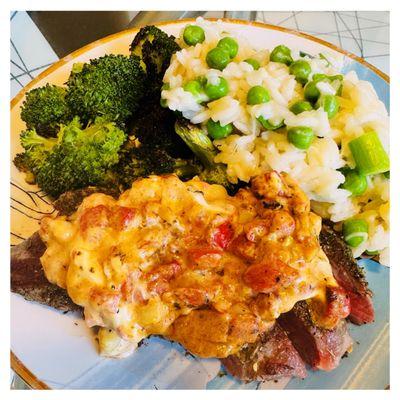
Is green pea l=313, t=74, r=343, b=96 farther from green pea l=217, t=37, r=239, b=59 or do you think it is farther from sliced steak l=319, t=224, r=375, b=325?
sliced steak l=319, t=224, r=375, b=325

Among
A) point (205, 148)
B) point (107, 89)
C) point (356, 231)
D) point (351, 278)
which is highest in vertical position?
point (107, 89)

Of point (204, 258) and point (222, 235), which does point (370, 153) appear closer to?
point (222, 235)

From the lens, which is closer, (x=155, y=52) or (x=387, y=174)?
(x=387, y=174)

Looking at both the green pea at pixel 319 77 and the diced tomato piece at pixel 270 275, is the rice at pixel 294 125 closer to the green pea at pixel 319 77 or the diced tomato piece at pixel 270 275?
the green pea at pixel 319 77

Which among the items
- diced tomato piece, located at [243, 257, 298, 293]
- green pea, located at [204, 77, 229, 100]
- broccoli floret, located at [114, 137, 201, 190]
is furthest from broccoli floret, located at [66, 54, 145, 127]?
diced tomato piece, located at [243, 257, 298, 293]

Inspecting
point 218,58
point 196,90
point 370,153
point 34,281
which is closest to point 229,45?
point 218,58
